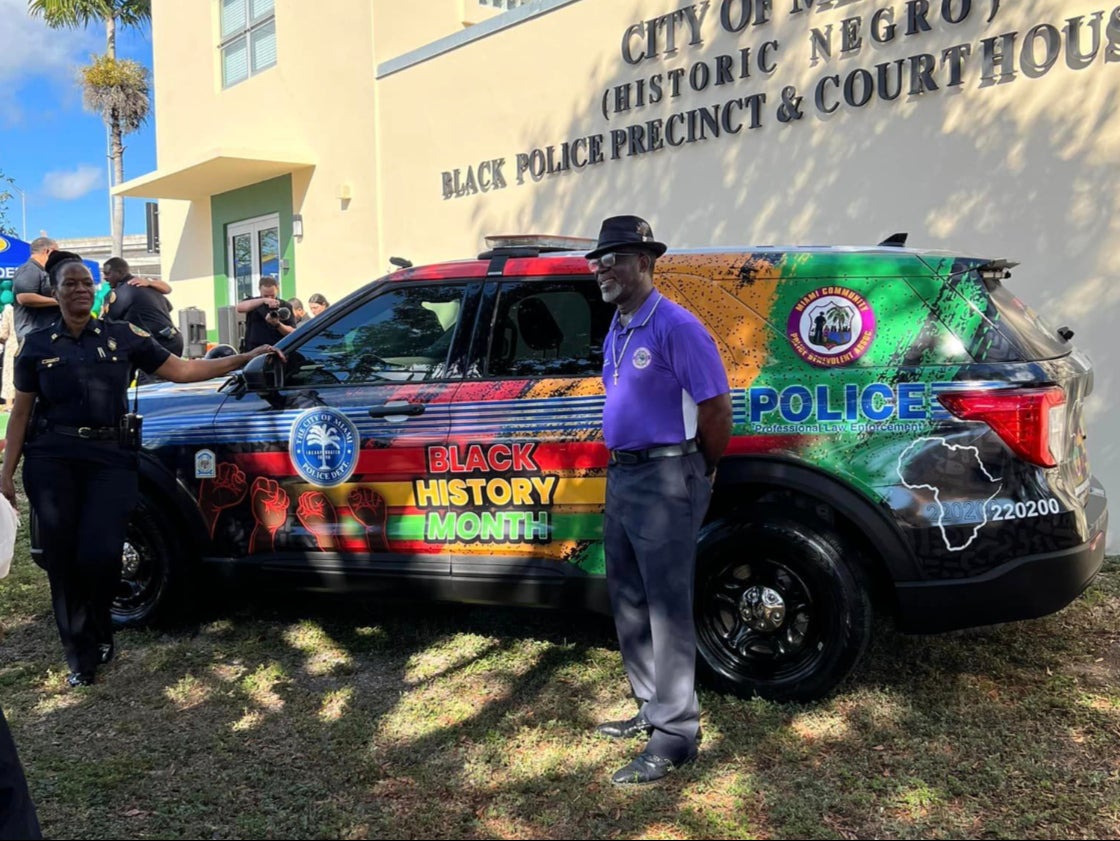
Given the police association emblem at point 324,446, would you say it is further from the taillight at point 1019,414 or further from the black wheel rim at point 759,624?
the taillight at point 1019,414

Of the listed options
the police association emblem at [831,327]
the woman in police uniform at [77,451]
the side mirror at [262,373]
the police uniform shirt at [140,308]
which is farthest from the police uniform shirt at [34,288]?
the police association emblem at [831,327]

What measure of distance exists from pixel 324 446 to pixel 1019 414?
2764 millimetres

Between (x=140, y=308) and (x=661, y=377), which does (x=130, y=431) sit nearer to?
(x=661, y=377)

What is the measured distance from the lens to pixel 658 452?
315 cm

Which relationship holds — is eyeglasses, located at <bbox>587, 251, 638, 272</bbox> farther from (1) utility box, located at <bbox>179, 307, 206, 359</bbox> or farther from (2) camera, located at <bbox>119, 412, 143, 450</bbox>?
(1) utility box, located at <bbox>179, 307, 206, 359</bbox>

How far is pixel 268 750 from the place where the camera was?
11.5 ft

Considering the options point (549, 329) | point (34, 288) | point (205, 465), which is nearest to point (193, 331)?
point (34, 288)

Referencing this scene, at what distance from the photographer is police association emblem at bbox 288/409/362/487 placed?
4.15 metres

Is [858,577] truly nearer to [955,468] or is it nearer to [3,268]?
[955,468]

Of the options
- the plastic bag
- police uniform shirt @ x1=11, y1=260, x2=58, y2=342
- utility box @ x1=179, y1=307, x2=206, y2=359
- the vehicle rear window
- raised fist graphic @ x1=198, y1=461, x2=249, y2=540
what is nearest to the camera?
the plastic bag

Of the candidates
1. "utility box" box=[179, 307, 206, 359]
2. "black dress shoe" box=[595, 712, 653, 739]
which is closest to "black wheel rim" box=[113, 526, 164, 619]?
"black dress shoe" box=[595, 712, 653, 739]

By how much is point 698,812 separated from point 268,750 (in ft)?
5.22

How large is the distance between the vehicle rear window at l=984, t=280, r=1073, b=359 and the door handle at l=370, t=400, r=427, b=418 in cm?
227

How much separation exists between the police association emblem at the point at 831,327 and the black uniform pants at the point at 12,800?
9.20 ft
